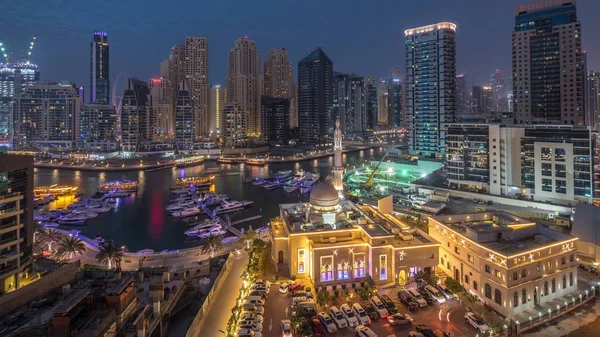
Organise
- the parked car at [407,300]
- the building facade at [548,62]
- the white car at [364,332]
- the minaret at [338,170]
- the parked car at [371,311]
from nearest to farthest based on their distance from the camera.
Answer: the white car at [364,332] → the parked car at [371,311] → the parked car at [407,300] → the minaret at [338,170] → the building facade at [548,62]

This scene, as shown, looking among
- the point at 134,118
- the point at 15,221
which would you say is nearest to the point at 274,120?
the point at 134,118

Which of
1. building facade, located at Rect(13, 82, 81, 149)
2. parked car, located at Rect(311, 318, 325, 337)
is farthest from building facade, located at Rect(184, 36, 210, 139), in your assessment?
parked car, located at Rect(311, 318, 325, 337)

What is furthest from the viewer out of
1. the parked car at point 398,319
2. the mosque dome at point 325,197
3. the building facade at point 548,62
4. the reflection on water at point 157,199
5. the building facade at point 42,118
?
the building facade at point 42,118

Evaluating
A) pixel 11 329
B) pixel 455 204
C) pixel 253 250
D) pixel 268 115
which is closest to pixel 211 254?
pixel 253 250

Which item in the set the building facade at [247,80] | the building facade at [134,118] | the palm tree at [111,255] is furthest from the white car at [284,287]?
the building facade at [247,80]

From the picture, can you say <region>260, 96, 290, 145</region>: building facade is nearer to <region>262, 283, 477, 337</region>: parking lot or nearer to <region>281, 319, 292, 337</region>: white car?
<region>262, 283, 477, 337</region>: parking lot

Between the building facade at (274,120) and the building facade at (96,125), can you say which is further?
the building facade at (274,120)

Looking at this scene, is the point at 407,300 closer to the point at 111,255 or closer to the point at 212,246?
the point at 212,246

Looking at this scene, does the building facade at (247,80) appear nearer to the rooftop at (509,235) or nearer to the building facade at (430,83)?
the building facade at (430,83)
